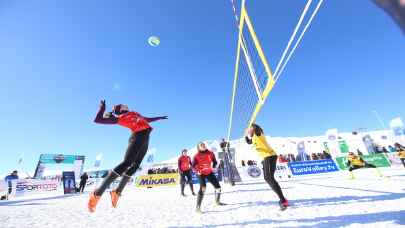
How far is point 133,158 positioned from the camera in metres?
3.18

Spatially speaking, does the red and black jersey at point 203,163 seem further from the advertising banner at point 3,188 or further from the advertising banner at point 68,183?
the advertising banner at point 3,188

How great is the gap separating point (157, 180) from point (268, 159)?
1245cm

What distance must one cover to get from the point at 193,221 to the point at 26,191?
1557 centimetres

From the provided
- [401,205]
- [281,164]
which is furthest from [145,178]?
[401,205]

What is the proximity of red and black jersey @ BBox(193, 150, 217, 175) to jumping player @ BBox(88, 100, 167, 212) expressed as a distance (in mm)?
1961

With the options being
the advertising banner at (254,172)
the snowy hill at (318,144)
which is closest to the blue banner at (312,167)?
the advertising banner at (254,172)

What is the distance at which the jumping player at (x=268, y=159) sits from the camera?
393 cm

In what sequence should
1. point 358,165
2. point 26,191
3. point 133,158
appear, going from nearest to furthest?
point 133,158, point 358,165, point 26,191

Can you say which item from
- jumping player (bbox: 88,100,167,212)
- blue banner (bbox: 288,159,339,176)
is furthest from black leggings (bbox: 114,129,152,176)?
blue banner (bbox: 288,159,339,176)

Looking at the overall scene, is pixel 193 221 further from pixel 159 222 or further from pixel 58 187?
pixel 58 187

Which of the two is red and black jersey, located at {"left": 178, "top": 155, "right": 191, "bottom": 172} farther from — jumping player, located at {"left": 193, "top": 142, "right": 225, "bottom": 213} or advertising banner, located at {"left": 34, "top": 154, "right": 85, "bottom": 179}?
advertising banner, located at {"left": 34, "top": 154, "right": 85, "bottom": 179}

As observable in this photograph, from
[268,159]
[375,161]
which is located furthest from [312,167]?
[268,159]

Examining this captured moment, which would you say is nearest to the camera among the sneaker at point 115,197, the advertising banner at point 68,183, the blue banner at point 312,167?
the sneaker at point 115,197

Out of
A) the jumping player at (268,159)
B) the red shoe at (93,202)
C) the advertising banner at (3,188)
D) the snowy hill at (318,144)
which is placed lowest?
the red shoe at (93,202)
